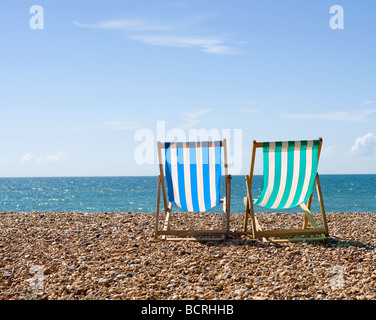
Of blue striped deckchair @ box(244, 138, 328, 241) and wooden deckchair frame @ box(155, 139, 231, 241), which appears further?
wooden deckchair frame @ box(155, 139, 231, 241)

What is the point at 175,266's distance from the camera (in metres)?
4.11

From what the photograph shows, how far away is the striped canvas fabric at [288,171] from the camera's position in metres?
5.18

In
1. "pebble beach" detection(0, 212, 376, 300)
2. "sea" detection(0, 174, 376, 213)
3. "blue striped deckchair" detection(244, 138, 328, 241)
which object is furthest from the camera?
"sea" detection(0, 174, 376, 213)

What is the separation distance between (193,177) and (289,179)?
45.6 inches

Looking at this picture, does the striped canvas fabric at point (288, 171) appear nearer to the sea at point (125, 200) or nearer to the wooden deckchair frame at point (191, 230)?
the wooden deckchair frame at point (191, 230)

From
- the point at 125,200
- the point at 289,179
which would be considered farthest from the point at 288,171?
the point at 125,200

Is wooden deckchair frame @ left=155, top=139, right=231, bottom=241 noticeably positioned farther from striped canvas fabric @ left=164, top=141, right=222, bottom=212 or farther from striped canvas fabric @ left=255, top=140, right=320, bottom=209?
striped canvas fabric @ left=255, top=140, right=320, bottom=209

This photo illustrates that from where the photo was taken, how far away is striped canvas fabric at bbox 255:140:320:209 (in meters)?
5.18

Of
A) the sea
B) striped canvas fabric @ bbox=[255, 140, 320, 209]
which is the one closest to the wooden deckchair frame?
striped canvas fabric @ bbox=[255, 140, 320, 209]

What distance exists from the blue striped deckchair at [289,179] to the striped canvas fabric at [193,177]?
0.45 m

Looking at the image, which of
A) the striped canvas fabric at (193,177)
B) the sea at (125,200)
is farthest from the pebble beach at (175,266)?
the sea at (125,200)

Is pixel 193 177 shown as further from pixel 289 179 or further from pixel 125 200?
pixel 125 200
